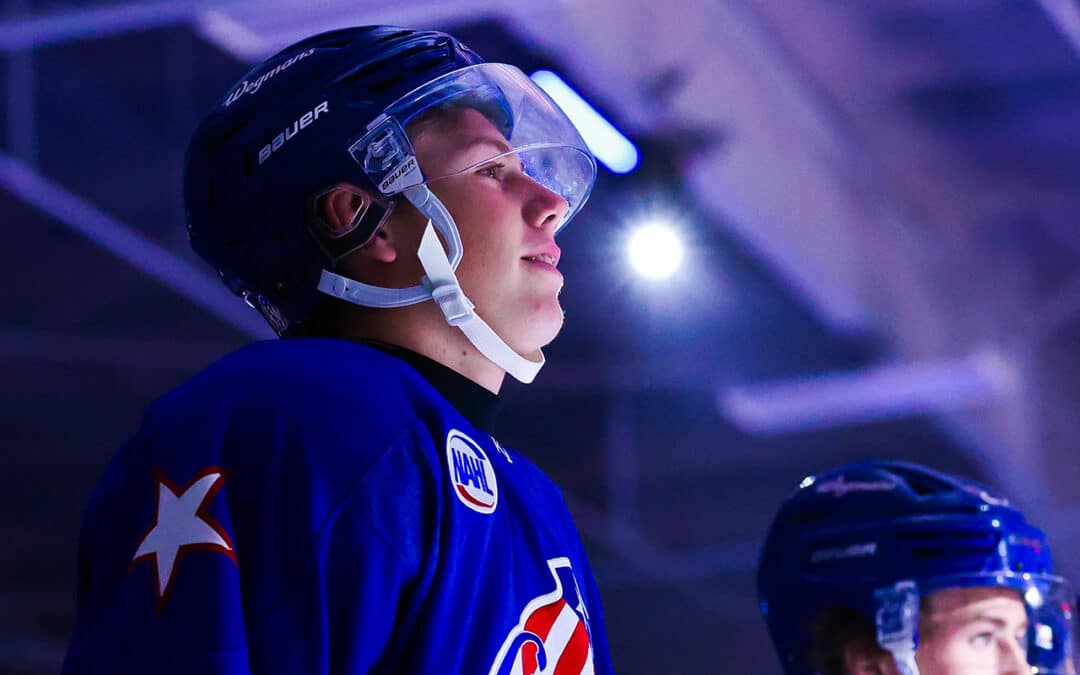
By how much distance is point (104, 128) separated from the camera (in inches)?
185

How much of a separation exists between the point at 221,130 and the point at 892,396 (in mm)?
6352

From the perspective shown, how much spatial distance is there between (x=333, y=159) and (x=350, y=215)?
61mm

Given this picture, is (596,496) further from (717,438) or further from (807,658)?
(807,658)

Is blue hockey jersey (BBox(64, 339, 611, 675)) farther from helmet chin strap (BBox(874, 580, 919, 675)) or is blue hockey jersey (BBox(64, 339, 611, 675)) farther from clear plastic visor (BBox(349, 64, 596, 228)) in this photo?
helmet chin strap (BBox(874, 580, 919, 675))

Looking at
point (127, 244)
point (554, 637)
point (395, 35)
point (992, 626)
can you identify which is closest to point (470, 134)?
point (395, 35)

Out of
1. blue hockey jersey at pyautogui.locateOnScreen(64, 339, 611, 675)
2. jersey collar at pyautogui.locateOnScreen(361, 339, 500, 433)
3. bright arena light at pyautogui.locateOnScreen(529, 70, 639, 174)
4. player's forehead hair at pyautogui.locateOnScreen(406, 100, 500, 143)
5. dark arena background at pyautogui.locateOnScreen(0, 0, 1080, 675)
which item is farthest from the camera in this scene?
dark arena background at pyautogui.locateOnScreen(0, 0, 1080, 675)

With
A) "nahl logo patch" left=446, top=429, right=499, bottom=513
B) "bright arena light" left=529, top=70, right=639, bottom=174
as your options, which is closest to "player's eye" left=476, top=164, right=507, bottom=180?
"nahl logo patch" left=446, top=429, right=499, bottom=513

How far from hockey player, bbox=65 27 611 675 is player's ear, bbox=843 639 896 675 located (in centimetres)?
84

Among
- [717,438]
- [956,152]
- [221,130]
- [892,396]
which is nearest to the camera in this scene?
[221,130]

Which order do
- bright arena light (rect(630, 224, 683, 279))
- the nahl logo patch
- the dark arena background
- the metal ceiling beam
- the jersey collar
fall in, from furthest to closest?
1. bright arena light (rect(630, 224, 683, 279))
2. the metal ceiling beam
3. the dark arena background
4. the jersey collar
5. the nahl logo patch

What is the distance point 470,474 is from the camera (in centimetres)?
126

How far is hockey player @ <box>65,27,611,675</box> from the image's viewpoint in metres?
1.11

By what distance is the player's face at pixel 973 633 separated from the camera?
2.19m

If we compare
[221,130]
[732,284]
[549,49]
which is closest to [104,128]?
[549,49]
